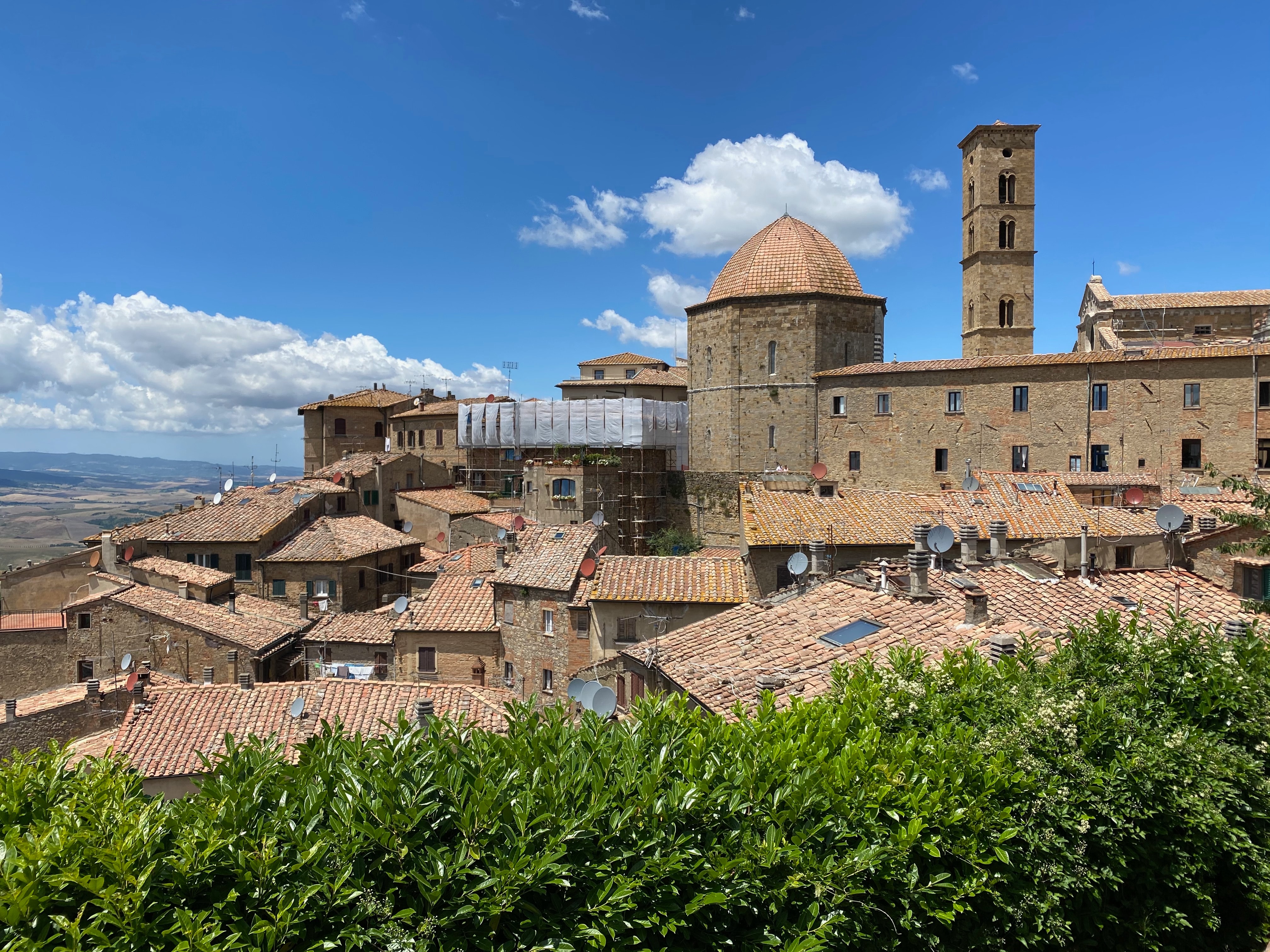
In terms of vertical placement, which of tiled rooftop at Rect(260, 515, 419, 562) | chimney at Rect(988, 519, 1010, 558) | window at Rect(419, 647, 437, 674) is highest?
chimney at Rect(988, 519, 1010, 558)

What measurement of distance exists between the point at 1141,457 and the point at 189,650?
39.8m

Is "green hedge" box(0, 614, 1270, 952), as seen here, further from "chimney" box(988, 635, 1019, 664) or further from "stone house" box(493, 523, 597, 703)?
"stone house" box(493, 523, 597, 703)

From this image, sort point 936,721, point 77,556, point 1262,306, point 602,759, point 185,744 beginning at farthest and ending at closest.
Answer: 1. point 1262,306
2. point 77,556
3. point 185,744
4. point 936,721
5. point 602,759

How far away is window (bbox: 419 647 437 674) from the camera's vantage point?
86.5 feet

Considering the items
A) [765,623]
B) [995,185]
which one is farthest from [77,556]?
[995,185]

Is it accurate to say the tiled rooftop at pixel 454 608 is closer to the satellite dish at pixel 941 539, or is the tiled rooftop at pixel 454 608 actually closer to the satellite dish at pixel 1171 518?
the satellite dish at pixel 941 539

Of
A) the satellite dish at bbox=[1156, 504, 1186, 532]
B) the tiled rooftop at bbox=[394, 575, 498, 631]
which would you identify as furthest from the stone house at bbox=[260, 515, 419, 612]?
the satellite dish at bbox=[1156, 504, 1186, 532]

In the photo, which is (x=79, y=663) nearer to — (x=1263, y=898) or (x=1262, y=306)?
(x=1263, y=898)

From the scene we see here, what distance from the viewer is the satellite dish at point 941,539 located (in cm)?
1700

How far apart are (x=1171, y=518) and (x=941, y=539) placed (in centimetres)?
456

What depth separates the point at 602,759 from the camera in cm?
584

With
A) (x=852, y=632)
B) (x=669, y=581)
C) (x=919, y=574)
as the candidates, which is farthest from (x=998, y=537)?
(x=669, y=581)

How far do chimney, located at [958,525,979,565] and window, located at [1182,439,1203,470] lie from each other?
2188cm

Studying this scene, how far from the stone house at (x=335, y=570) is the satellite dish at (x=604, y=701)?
2670cm
